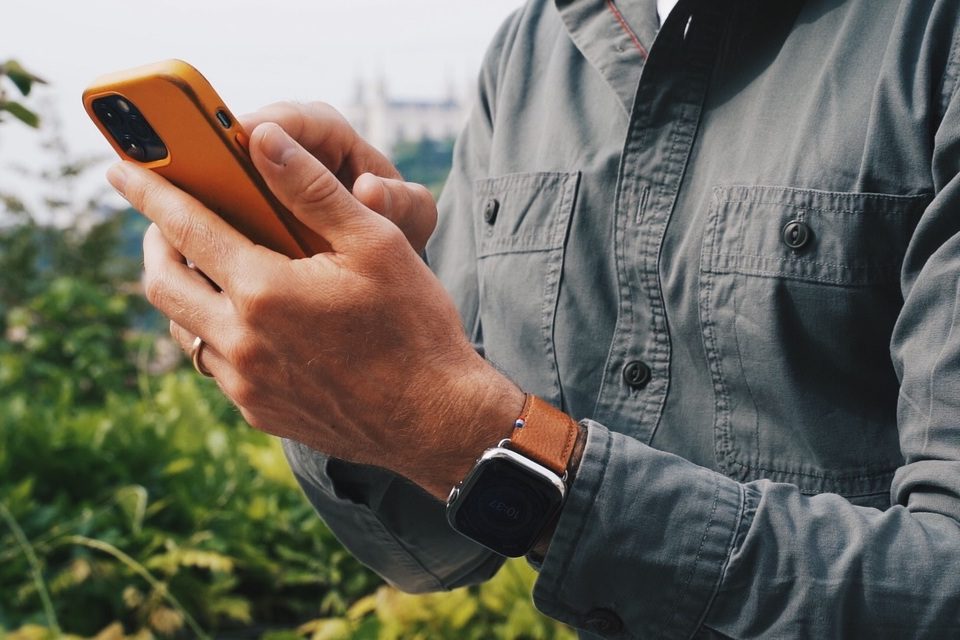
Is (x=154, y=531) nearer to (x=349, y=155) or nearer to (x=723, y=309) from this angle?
(x=349, y=155)

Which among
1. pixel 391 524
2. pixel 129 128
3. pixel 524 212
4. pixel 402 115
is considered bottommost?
pixel 402 115

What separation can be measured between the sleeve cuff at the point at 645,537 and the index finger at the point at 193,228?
0.46 meters

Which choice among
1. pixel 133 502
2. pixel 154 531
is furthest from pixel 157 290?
pixel 133 502

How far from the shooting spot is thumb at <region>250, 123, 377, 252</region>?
1157 mm

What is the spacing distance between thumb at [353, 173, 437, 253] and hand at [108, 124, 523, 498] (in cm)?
17

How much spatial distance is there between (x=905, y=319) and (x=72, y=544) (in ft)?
9.08

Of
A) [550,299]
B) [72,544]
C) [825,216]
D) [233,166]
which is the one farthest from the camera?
[72,544]

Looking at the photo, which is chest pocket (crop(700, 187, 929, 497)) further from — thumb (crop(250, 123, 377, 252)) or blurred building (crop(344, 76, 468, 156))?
blurred building (crop(344, 76, 468, 156))

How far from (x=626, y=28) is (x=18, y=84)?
1.00m

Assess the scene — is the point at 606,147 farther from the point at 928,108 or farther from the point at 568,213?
the point at 928,108

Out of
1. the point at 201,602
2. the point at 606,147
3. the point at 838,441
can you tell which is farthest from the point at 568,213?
the point at 201,602

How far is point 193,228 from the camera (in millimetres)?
1211

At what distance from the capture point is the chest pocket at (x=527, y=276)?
165 cm

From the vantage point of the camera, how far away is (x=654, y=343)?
154 cm
